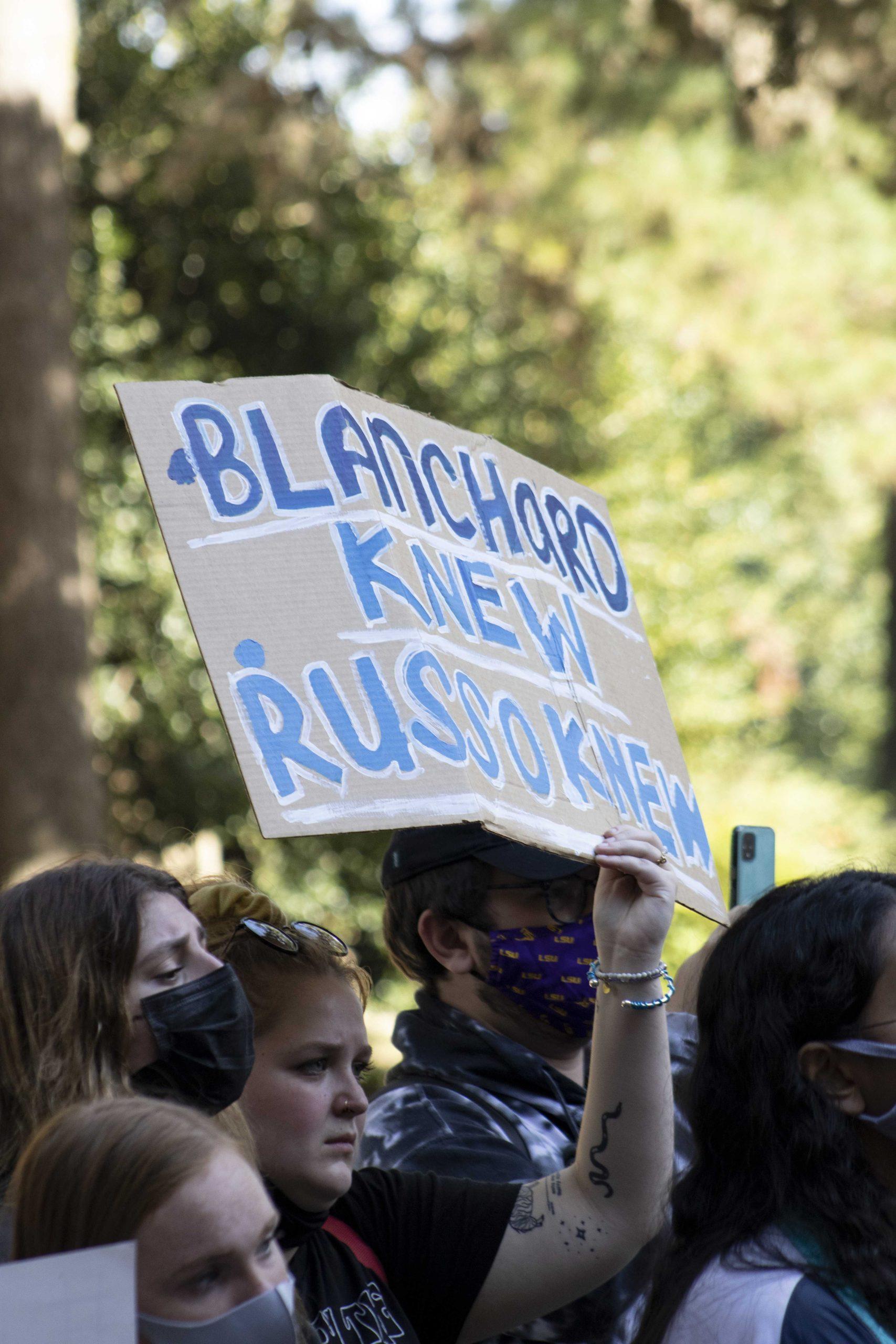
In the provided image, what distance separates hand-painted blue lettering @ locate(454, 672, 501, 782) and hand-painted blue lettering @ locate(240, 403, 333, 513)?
1.02ft

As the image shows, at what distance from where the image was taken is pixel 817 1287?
5.54 ft

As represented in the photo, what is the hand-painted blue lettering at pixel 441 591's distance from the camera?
79.0 inches

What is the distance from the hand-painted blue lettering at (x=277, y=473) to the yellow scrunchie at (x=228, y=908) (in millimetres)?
586

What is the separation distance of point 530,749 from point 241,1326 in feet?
2.97

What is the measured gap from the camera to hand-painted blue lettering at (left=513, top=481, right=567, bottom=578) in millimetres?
2314

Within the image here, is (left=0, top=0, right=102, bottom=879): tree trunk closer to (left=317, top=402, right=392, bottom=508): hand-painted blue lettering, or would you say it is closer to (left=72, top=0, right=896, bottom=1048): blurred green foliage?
(left=72, top=0, right=896, bottom=1048): blurred green foliage

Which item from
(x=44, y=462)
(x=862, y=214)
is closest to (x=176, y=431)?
(x=44, y=462)

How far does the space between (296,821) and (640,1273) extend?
1070 mm

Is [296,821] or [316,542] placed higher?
[316,542]

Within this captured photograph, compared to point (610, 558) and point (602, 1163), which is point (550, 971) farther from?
point (610, 558)

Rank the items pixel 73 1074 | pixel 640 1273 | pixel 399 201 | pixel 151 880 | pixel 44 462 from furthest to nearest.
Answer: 1. pixel 399 201
2. pixel 44 462
3. pixel 640 1273
4. pixel 151 880
5. pixel 73 1074

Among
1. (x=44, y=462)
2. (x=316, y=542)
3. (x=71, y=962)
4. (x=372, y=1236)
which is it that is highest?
Answer: (x=44, y=462)

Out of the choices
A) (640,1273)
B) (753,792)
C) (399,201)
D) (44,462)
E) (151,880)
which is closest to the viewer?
(151,880)

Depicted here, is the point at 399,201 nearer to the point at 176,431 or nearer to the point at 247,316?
the point at 247,316
